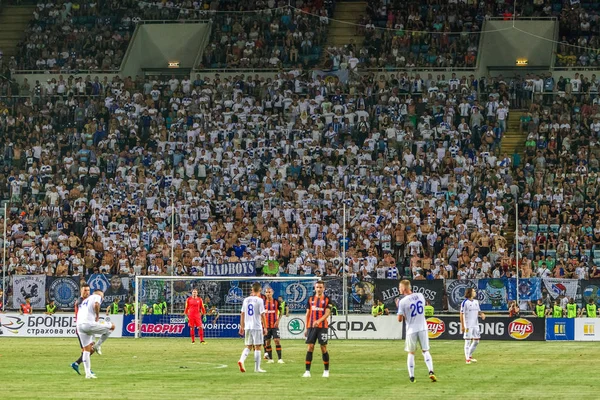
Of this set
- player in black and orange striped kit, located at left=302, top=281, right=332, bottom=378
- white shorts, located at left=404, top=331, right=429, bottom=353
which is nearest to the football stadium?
player in black and orange striped kit, located at left=302, top=281, right=332, bottom=378

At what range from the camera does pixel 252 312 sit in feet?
97.4

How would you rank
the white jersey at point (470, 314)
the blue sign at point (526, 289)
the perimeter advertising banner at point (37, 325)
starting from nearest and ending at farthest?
the white jersey at point (470, 314) < the blue sign at point (526, 289) < the perimeter advertising banner at point (37, 325)

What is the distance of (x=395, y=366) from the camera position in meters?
31.2

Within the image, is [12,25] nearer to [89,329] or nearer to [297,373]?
[89,329]

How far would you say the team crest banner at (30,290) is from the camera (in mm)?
48969

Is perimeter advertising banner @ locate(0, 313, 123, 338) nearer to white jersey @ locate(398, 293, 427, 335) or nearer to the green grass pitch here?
the green grass pitch

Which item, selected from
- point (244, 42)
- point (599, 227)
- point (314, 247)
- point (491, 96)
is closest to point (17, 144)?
point (244, 42)

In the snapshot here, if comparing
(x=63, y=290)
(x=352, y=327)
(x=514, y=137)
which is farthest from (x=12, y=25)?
(x=352, y=327)

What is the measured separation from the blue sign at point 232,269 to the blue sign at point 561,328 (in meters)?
11.7

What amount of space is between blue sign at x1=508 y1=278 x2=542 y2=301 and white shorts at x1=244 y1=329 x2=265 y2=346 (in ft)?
60.8

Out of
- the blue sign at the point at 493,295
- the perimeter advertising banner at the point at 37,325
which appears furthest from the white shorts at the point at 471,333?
the perimeter advertising banner at the point at 37,325

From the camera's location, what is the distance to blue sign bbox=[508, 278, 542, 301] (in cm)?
4572

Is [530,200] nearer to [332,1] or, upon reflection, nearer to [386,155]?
[386,155]

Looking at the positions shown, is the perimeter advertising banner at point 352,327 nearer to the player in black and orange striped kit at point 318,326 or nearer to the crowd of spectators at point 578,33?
the player in black and orange striped kit at point 318,326
